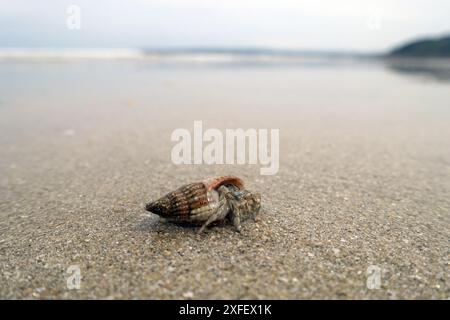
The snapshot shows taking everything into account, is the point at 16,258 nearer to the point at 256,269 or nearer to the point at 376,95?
the point at 256,269

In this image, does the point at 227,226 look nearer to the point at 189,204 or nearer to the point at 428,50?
the point at 189,204

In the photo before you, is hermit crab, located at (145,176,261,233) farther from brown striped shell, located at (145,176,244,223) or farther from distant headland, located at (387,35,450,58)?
distant headland, located at (387,35,450,58)

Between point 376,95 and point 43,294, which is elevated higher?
point 376,95

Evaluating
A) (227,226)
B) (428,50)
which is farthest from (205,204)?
(428,50)

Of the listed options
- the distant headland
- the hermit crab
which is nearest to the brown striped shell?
the hermit crab

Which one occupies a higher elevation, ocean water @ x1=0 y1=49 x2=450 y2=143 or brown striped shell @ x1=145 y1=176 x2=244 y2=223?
ocean water @ x1=0 y1=49 x2=450 y2=143

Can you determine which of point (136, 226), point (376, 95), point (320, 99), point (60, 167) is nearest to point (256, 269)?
point (136, 226)
